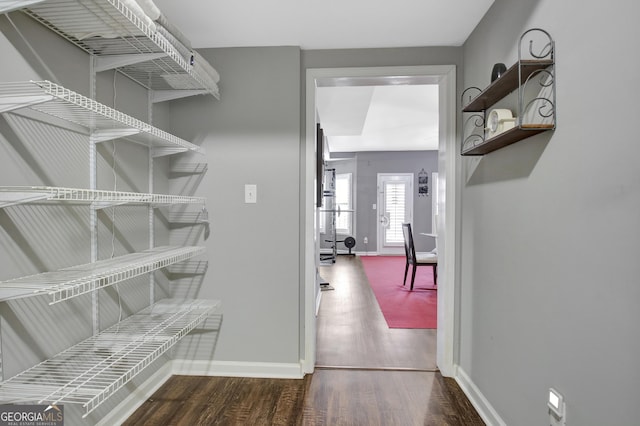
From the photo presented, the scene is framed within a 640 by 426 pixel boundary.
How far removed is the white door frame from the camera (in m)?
2.20

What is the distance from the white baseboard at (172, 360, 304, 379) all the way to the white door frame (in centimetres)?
10

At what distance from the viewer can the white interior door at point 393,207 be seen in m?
7.96

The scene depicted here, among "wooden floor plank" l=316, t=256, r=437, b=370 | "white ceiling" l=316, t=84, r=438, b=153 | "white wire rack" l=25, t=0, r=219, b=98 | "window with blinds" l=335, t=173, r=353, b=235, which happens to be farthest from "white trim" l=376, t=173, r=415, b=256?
"white wire rack" l=25, t=0, r=219, b=98

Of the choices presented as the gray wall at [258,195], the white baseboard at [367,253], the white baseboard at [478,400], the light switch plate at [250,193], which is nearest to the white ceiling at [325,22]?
the gray wall at [258,195]

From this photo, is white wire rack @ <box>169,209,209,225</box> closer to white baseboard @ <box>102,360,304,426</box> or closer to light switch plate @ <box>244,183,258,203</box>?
light switch plate @ <box>244,183,258,203</box>

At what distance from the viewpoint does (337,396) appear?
1967 mm

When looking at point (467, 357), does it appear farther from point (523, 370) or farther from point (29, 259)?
point (29, 259)

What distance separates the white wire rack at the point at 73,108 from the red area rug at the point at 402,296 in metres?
2.76

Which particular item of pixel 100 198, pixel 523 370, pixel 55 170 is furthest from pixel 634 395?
A: pixel 55 170

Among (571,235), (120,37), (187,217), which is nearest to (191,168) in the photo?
(187,217)

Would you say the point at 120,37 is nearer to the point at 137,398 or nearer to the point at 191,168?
the point at 191,168

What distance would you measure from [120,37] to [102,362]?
1393 millimetres

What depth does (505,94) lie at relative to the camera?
1.60 m

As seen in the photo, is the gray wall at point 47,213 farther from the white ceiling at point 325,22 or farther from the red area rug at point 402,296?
the red area rug at point 402,296
